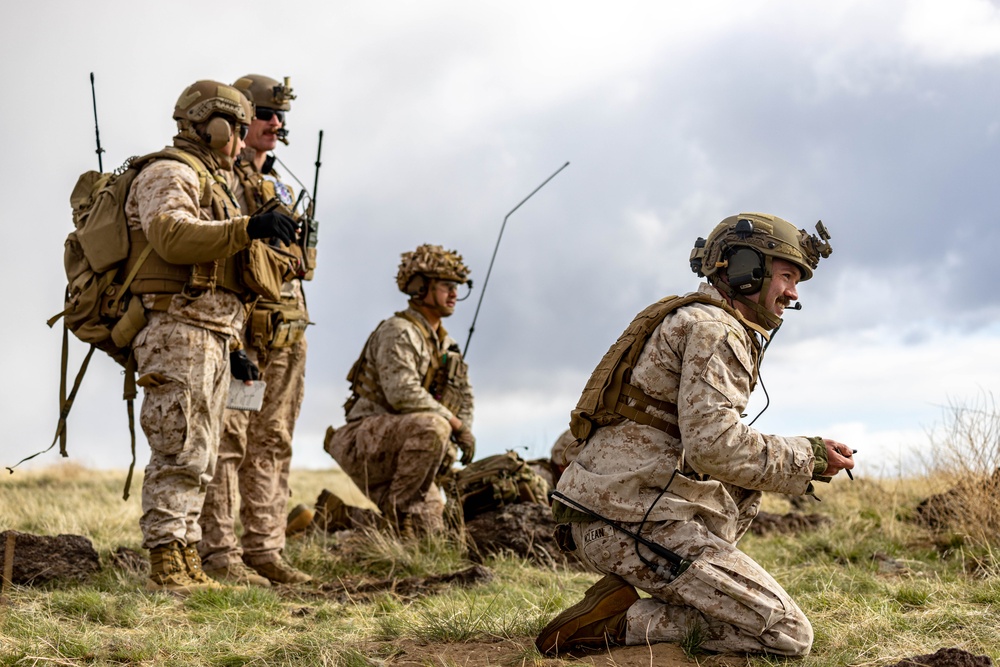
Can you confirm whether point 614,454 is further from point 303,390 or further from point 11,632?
point 303,390

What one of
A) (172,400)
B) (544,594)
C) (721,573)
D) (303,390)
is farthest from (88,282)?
(721,573)

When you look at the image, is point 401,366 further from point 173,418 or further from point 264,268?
point 173,418

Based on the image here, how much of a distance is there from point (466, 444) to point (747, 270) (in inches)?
199

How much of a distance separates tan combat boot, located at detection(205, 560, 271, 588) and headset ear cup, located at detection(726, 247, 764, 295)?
4.01 meters

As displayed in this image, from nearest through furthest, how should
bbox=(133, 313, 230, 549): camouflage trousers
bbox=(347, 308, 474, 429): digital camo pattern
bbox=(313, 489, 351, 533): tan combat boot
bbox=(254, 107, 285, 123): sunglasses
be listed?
bbox=(133, 313, 230, 549): camouflage trousers → bbox=(254, 107, 285, 123): sunglasses → bbox=(347, 308, 474, 429): digital camo pattern → bbox=(313, 489, 351, 533): tan combat boot

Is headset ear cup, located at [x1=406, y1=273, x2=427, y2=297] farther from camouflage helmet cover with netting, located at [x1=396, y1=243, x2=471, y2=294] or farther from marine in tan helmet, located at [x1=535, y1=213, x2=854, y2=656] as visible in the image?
marine in tan helmet, located at [x1=535, y1=213, x2=854, y2=656]

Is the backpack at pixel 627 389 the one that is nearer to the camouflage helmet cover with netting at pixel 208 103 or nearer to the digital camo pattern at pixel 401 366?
the camouflage helmet cover with netting at pixel 208 103

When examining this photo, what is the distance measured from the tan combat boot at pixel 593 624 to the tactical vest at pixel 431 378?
500 cm

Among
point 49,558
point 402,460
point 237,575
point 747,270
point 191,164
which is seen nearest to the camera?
point 747,270

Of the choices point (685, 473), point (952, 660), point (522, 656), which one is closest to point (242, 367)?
point (522, 656)

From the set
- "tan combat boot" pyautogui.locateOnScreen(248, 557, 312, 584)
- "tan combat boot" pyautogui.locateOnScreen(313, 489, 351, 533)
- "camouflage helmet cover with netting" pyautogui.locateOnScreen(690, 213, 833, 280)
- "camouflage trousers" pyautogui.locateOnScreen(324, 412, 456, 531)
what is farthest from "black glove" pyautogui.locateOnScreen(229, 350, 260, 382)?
"tan combat boot" pyautogui.locateOnScreen(313, 489, 351, 533)

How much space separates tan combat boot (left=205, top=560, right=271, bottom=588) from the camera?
743 centimetres

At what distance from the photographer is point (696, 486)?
15.9 ft

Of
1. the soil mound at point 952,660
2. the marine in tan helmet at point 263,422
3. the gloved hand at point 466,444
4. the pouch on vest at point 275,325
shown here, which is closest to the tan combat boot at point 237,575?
the marine in tan helmet at point 263,422
